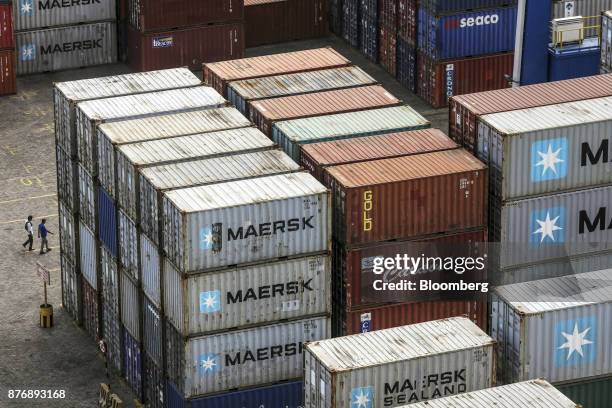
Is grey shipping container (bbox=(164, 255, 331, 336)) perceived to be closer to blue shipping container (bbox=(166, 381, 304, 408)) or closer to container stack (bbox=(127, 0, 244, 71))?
blue shipping container (bbox=(166, 381, 304, 408))

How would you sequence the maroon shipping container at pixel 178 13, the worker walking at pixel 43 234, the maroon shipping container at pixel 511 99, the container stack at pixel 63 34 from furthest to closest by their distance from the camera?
1. the container stack at pixel 63 34
2. the maroon shipping container at pixel 178 13
3. the worker walking at pixel 43 234
4. the maroon shipping container at pixel 511 99

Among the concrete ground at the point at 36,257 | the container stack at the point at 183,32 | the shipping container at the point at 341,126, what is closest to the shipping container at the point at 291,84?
the shipping container at the point at 341,126

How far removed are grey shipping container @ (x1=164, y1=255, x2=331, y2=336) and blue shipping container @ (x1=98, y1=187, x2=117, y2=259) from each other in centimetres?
636

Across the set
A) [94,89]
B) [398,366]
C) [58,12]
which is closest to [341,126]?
[94,89]

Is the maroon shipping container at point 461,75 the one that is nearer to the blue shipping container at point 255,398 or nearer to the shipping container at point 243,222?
the shipping container at point 243,222

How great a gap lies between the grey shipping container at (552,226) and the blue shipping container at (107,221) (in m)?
15.5

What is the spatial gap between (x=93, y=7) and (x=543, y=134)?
4650 cm

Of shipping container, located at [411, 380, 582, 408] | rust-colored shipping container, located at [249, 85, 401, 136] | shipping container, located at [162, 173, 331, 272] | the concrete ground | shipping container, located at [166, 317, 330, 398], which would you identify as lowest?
the concrete ground

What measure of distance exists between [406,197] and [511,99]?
8248 millimetres

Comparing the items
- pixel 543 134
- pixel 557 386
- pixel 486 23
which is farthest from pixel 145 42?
pixel 557 386

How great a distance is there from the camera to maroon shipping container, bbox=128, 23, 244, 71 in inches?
4313

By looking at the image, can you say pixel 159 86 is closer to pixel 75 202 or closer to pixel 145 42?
pixel 75 202

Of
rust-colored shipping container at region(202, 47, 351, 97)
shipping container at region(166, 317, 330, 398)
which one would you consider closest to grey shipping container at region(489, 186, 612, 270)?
shipping container at region(166, 317, 330, 398)

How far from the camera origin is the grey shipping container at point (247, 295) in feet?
226
